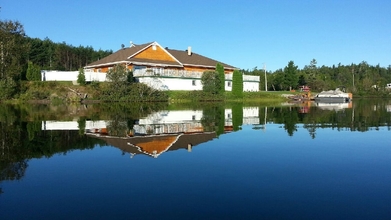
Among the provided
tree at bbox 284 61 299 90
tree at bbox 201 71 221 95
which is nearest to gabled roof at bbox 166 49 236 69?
tree at bbox 201 71 221 95

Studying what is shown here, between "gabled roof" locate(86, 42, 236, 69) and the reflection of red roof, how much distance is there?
35.3 meters

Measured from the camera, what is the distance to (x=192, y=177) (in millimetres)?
6727

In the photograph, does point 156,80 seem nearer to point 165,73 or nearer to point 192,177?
point 165,73

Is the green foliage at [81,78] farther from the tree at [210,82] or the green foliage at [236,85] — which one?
the green foliage at [236,85]

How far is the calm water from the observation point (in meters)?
Answer: 4.96

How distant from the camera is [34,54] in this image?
247ft

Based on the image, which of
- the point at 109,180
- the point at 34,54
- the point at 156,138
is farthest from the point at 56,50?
the point at 109,180

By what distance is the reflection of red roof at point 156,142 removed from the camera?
9.74 meters

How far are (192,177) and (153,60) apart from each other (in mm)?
43689

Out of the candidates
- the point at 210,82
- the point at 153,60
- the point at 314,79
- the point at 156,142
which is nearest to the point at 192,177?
the point at 156,142

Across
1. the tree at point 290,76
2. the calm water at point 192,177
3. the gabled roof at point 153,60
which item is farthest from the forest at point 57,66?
the calm water at point 192,177

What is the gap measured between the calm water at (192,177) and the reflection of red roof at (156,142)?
0.04m

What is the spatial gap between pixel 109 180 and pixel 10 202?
1.82 m

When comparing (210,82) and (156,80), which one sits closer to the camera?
(156,80)
